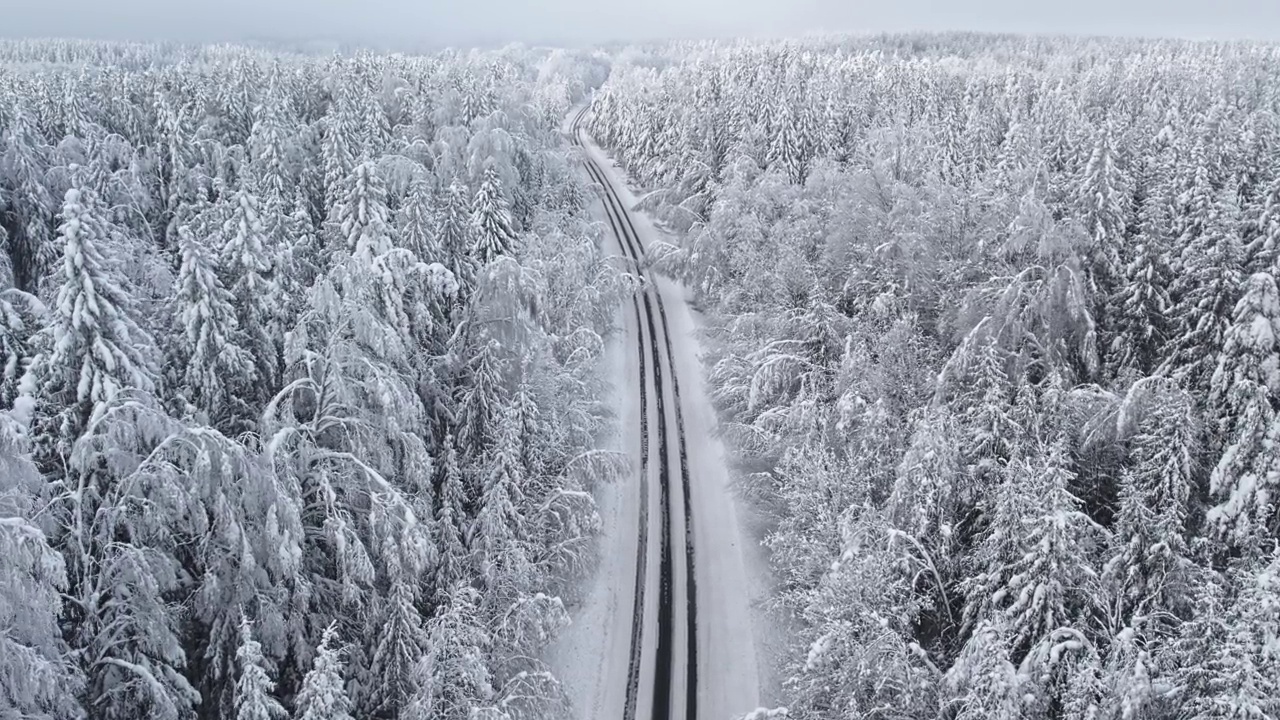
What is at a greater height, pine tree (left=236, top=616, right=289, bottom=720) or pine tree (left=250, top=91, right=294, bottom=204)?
pine tree (left=250, top=91, right=294, bottom=204)

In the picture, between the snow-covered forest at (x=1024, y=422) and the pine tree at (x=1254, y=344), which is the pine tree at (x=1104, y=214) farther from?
the pine tree at (x=1254, y=344)

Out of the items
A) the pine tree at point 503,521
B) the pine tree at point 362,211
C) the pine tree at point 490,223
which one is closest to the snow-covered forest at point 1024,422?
the pine tree at point 503,521

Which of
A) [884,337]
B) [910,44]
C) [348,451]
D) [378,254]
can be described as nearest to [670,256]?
[884,337]

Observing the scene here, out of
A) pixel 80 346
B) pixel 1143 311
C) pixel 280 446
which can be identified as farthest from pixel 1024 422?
pixel 80 346

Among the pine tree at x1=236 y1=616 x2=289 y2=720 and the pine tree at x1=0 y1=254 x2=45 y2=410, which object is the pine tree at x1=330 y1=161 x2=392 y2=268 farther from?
the pine tree at x1=236 y1=616 x2=289 y2=720

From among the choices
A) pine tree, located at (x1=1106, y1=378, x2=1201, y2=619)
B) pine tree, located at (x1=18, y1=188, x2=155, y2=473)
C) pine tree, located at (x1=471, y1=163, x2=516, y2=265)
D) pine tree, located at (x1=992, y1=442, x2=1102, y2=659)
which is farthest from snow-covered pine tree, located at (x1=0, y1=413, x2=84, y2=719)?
pine tree, located at (x1=471, y1=163, x2=516, y2=265)
